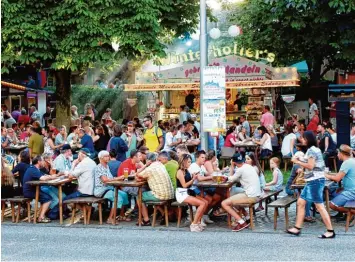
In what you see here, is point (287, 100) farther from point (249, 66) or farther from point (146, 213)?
point (146, 213)

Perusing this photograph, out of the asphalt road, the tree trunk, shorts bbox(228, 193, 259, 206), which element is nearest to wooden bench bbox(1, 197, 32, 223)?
the asphalt road

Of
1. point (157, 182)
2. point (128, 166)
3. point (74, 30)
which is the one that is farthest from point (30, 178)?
point (74, 30)

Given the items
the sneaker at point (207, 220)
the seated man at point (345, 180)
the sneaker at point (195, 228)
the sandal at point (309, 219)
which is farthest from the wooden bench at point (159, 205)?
the seated man at point (345, 180)

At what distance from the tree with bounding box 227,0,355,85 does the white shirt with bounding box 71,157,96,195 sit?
12007 millimetres

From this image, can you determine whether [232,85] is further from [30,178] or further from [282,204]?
[282,204]

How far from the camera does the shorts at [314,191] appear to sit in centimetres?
1214

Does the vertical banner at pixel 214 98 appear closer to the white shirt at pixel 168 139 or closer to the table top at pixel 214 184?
the table top at pixel 214 184

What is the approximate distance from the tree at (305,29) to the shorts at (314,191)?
470 inches

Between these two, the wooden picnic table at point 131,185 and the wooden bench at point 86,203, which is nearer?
the wooden picnic table at point 131,185

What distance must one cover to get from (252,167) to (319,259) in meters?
3.01

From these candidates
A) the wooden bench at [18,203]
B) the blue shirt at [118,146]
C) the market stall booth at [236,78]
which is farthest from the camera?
the market stall booth at [236,78]

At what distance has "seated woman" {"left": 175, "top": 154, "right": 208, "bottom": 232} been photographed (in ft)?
42.8

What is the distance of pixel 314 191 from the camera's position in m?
12.2

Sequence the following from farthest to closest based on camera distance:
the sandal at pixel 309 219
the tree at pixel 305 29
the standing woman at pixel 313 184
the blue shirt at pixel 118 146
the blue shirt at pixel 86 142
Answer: the tree at pixel 305 29, the blue shirt at pixel 86 142, the blue shirt at pixel 118 146, the sandal at pixel 309 219, the standing woman at pixel 313 184
